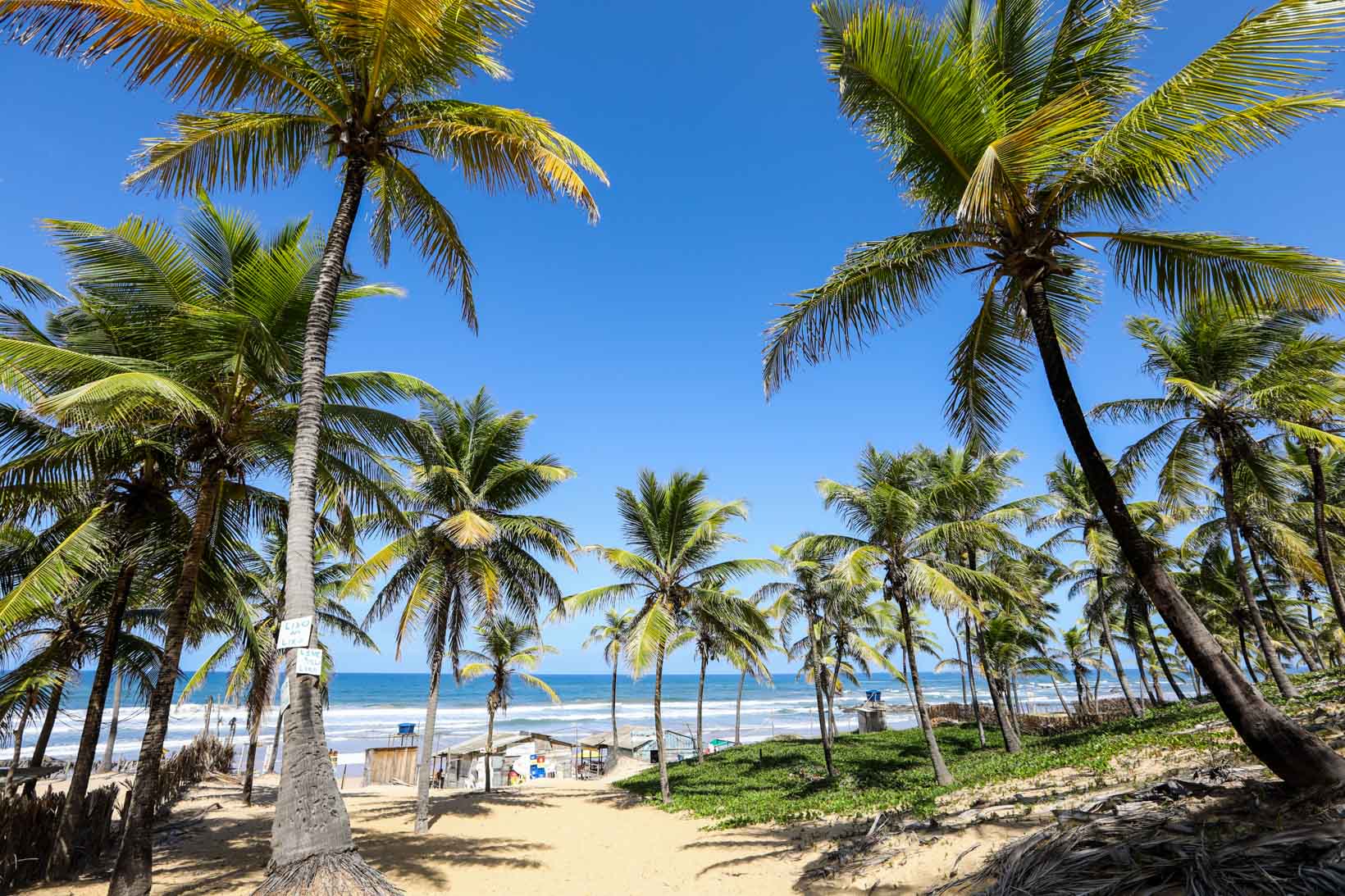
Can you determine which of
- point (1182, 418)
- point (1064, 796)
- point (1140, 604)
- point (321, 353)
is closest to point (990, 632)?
point (1140, 604)

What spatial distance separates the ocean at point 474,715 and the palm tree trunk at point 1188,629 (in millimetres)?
20259

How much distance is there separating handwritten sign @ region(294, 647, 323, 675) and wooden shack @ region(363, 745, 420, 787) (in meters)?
23.7

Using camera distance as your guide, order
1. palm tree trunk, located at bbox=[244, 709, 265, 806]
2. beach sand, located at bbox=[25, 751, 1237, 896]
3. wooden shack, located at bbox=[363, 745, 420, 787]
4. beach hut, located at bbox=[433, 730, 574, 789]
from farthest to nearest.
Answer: beach hut, located at bbox=[433, 730, 574, 789] < wooden shack, located at bbox=[363, 745, 420, 787] < palm tree trunk, located at bbox=[244, 709, 265, 806] < beach sand, located at bbox=[25, 751, 1237, 896]

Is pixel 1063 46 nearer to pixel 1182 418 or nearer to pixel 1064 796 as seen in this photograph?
pixel 1064 796

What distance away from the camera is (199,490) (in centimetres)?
873

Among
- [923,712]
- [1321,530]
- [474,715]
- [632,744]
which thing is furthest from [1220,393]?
[474,715]

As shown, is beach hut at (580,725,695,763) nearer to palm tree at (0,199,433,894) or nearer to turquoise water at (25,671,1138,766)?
turquoise water at (25,671,1138,766)

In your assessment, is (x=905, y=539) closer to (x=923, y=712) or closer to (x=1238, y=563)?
(x=923, y=712)

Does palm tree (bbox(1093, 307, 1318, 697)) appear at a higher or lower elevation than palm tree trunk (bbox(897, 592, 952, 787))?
higher

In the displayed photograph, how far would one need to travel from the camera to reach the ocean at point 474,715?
4778cm

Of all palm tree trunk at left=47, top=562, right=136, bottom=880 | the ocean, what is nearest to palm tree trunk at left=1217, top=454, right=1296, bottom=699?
palm tree trunk at left=47, top=562, right=136, bottom=880

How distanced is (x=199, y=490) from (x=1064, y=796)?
1224 centimetres

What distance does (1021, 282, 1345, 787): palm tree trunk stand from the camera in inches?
179

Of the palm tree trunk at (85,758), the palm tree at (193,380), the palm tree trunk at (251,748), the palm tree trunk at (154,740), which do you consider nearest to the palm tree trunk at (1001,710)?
the palm tree at (193,380)
